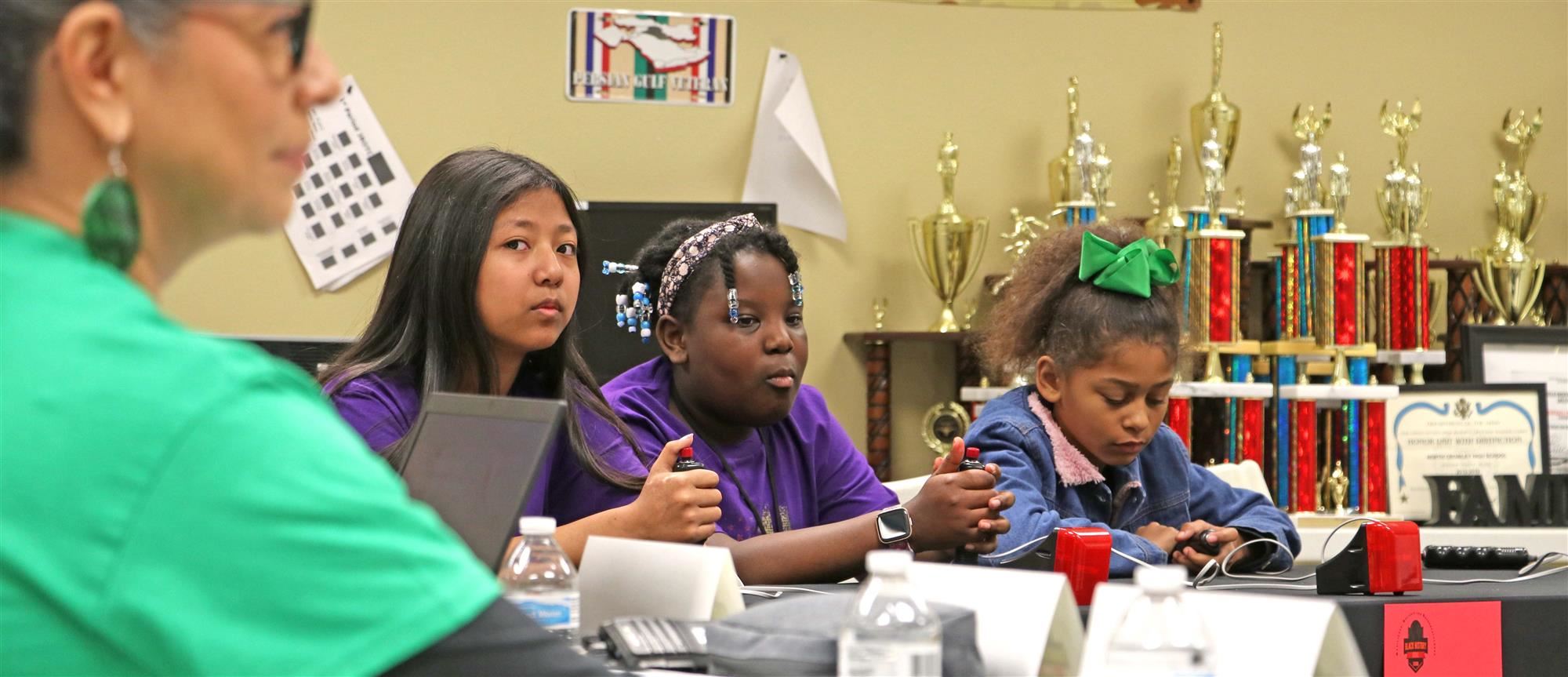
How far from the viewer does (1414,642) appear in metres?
1.45

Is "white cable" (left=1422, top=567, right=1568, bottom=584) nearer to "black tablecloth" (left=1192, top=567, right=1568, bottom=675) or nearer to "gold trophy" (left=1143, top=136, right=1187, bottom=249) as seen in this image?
"black tablecloth" (left=1192, top=567, right=1568, bottom=675)

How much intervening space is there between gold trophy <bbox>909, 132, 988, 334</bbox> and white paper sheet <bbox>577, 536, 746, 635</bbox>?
2.57 m

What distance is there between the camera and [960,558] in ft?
6.12

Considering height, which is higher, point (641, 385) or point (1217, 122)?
point (1217, 122)

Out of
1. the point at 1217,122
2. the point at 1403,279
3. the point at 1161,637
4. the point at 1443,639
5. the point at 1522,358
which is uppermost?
the point at 1217,122

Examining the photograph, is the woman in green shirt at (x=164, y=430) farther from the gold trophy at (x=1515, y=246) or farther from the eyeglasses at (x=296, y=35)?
the gold trophy at (x=1515, y=246)

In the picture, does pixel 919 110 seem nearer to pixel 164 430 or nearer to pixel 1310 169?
pixel 1310 169

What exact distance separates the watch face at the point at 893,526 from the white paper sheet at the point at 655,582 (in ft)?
1.83

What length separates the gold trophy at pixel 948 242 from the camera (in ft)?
12.3

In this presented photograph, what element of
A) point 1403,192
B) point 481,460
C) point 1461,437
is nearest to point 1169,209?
point 1403,192

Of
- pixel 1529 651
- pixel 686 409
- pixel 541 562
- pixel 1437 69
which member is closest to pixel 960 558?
pixel 686 409

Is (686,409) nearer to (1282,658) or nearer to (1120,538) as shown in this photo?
(1120,538)

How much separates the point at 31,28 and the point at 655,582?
26.2 inches

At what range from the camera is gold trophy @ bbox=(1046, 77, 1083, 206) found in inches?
147
